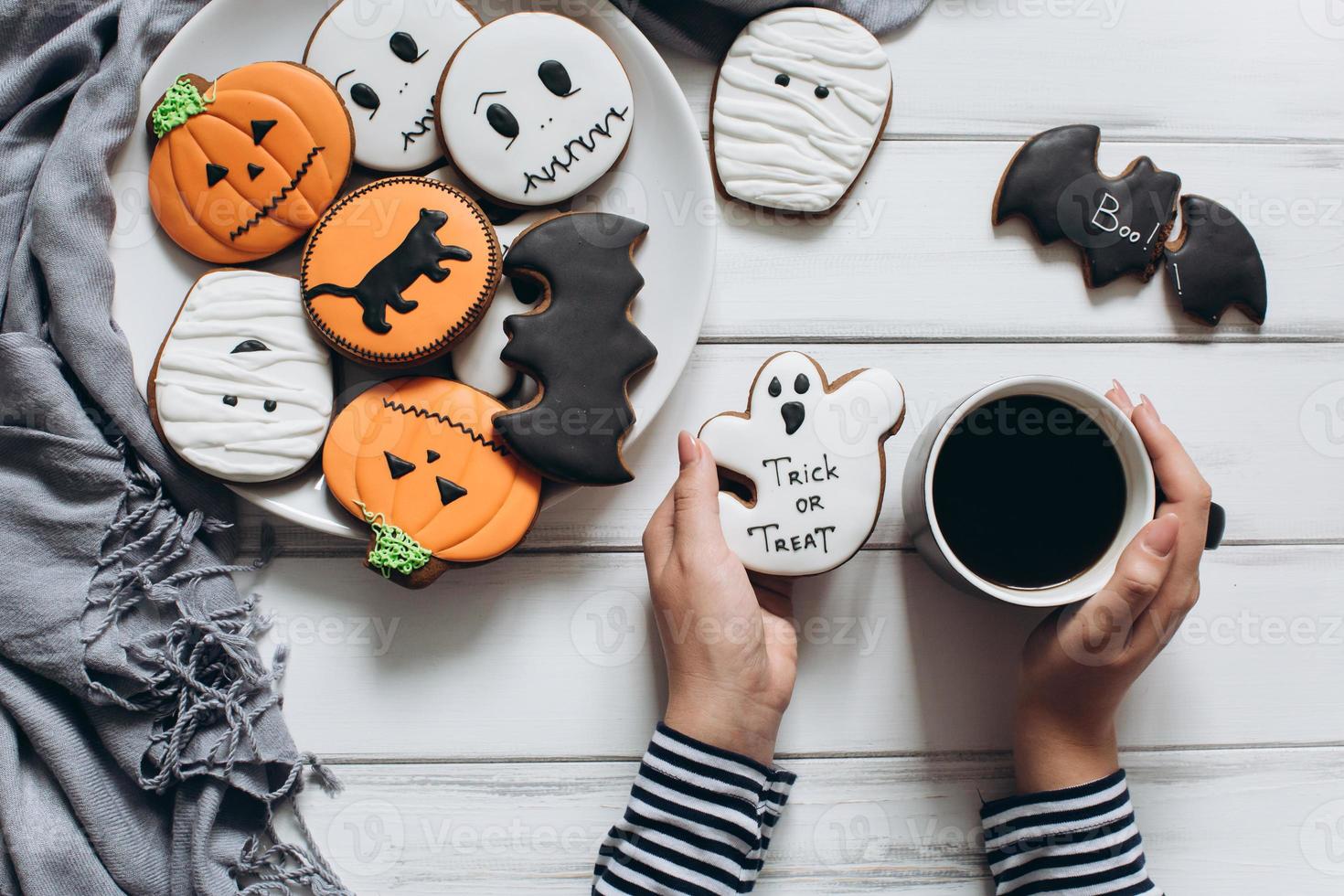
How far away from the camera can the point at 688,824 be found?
2.47 ft

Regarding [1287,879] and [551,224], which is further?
[1287,879]

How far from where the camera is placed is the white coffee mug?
2.30 feet

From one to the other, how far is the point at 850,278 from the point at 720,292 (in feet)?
0.42

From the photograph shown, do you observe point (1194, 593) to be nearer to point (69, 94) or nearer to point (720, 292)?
point (720, 292)

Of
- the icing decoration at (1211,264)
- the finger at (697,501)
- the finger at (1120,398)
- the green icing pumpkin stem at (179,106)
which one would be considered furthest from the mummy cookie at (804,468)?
the green icing pumpkin stem at (179,106)

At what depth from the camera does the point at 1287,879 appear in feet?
2.91

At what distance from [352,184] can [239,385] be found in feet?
0.69

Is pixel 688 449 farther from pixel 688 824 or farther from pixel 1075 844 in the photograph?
pixel 1075 844

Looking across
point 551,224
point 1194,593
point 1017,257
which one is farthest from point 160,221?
point 1194,593

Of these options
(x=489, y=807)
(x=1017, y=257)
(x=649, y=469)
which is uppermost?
(x=1017, y=257)

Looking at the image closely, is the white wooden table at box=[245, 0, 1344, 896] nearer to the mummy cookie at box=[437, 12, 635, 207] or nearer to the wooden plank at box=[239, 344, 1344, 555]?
the wooden plank at box=[239, 344, 1344, 555]

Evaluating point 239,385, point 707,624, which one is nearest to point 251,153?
point 239,385

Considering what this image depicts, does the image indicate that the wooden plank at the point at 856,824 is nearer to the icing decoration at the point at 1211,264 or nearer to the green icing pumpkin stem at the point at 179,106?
the icing decoration at the point at 1211,264

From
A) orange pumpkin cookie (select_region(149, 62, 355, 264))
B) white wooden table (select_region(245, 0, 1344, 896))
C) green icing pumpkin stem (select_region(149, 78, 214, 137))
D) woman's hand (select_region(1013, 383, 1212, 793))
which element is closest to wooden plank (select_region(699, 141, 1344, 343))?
white wooden table (select_region(245, 0, 1344, 896))
